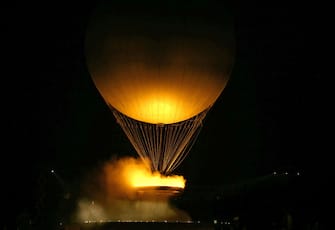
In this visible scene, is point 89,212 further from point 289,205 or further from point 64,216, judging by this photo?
point 289,205

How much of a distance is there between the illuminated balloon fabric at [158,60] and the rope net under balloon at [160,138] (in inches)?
34.1

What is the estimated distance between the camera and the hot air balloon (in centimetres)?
2623

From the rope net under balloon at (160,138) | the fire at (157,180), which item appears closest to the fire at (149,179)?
the fire at (157,180)

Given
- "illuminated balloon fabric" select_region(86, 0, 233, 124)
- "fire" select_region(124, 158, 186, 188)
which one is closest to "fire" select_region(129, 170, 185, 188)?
"fire" select_region(124, 158, 186, 188)

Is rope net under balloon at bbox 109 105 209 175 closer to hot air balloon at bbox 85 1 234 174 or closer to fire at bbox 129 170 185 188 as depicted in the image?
hot air balloon at bbox 85 1 234 174

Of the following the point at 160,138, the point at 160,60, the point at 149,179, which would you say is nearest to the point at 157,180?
the point at 149,179

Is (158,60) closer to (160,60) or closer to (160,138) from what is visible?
(160,60)

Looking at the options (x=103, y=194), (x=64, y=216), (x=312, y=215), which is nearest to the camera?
(x=312, y=215)

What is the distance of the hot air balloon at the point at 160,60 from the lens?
26.2 metres

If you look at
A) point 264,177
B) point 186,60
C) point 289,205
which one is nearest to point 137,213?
point 186,60

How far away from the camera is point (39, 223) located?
1243 inches

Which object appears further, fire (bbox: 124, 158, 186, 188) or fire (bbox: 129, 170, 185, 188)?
fire (bbox: 124, 158, 186, 188)

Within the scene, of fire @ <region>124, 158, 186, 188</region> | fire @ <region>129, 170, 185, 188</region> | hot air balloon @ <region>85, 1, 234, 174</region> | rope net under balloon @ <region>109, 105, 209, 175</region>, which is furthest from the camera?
rope net under balloon @ <region>109, 105, 209, 175</region>

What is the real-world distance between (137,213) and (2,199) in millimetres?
7114
